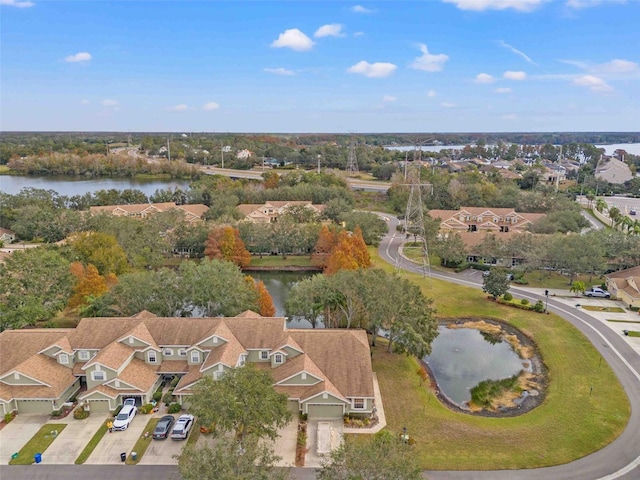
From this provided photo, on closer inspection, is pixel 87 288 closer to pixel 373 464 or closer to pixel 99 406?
pixel 99 406

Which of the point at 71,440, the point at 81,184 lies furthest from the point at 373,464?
the point at 81,184

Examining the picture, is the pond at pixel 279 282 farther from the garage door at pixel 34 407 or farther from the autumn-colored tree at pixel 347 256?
the garage door at pixel 34 407

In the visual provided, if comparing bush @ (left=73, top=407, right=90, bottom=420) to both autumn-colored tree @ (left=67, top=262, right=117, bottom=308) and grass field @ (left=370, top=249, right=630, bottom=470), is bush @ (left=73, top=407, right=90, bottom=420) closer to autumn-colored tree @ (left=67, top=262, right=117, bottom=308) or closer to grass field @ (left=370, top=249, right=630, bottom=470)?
autumn-colored tree @ (left=67, top=262, right=117, bottom=308)

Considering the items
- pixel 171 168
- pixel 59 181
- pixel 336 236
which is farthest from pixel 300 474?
pixel 59 181

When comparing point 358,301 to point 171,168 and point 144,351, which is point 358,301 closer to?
point 144,351

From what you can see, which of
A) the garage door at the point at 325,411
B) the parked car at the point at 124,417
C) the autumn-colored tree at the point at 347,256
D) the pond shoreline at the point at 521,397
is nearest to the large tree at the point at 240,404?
the garage door at the point at 325,411
